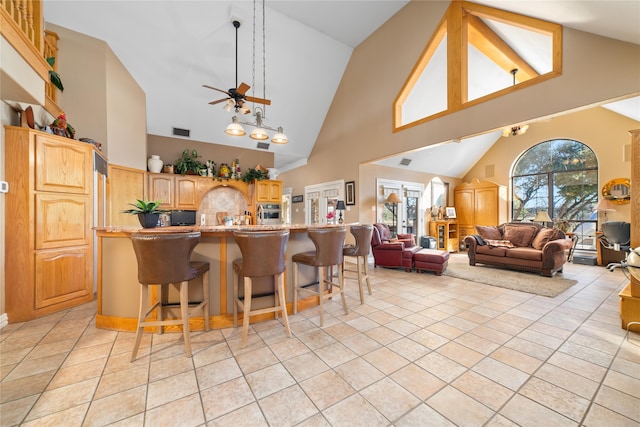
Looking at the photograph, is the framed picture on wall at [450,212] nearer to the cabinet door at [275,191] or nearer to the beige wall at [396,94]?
the beige wall at [396,94]

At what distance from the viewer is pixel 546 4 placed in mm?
2918

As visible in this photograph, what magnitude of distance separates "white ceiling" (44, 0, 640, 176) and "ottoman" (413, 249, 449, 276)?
2.92 meters

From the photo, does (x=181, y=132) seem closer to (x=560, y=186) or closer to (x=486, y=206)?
(x=486, y=206)

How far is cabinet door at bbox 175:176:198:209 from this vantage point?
19.1 ft

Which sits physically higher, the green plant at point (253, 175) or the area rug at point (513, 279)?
the green plant at point (253, 175)

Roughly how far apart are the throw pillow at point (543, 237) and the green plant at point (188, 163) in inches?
309

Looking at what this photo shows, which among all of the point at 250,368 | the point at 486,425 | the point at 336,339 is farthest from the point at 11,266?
the point at 486,425

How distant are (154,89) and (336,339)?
6.06 m

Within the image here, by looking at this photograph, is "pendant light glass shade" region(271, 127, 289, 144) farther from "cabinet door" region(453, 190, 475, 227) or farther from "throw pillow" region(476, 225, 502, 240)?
"cabinet door" region(453, 190, 475, 227)

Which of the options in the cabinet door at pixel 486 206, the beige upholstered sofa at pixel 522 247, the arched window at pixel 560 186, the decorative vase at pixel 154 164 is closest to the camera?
the beige upholstered sofa at pixel 522 247

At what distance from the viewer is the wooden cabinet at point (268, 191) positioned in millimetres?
6555

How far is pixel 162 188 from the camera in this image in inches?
219

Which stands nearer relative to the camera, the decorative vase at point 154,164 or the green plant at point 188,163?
the decorative vase at point 154,164

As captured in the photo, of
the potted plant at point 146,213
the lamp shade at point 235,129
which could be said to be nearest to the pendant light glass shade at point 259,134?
the lamp shade at point 235,129
